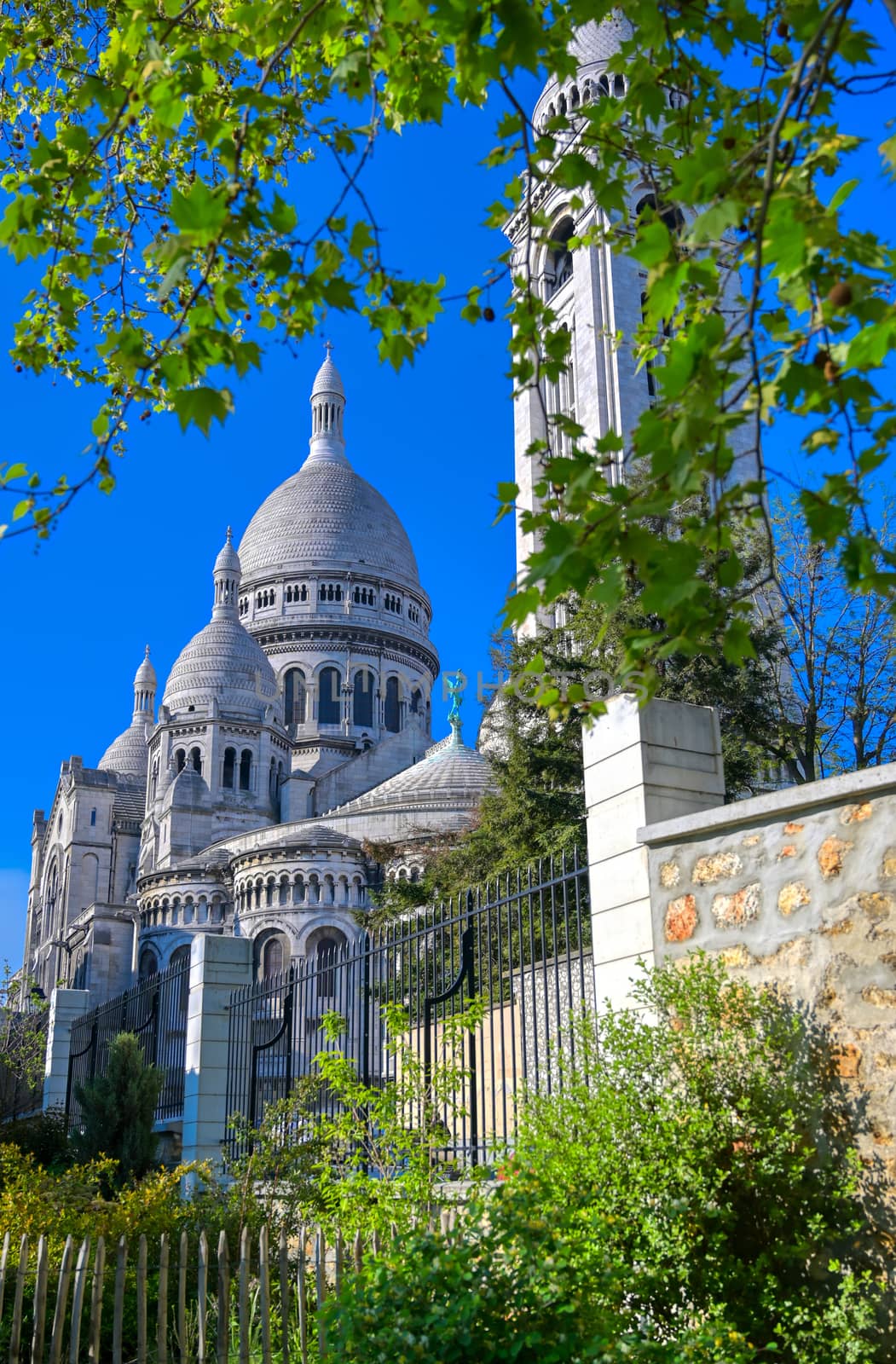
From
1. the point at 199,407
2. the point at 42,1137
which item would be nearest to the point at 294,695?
the point at 42,1137

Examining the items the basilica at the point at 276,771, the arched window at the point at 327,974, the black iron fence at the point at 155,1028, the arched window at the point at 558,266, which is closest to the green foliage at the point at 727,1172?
the arched window at the point at 327,974

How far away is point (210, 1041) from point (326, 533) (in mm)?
58529

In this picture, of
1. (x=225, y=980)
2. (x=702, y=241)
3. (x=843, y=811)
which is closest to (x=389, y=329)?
(x=702, y=241)

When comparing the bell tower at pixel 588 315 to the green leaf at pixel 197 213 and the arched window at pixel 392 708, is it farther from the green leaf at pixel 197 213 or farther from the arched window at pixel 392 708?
the green leaf at pixel 197 213

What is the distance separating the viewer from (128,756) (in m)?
73.7

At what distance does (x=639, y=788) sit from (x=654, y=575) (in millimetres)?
3325

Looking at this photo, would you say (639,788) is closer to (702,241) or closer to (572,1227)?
(572,1227)

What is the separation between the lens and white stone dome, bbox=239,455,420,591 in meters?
69.1

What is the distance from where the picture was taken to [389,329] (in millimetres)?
4496

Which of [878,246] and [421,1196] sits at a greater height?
[878,246]

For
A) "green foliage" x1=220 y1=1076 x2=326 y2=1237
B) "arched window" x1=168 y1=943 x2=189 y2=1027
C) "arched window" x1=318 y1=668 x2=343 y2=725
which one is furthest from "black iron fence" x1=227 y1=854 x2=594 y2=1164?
"arched window" x1=318 y1=668 x2=343 y2=725

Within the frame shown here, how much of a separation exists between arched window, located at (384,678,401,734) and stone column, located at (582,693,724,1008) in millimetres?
57359

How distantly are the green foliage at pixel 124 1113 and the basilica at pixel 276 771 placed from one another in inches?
731

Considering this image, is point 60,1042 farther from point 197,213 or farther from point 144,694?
point 144,694
